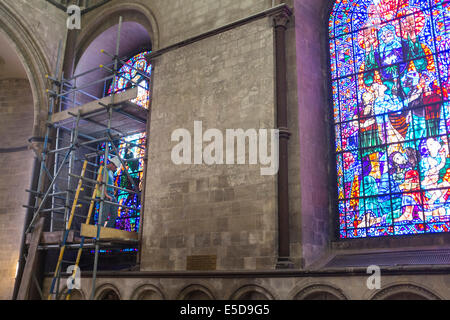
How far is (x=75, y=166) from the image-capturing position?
11.6 m

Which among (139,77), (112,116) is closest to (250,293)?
(112,116)

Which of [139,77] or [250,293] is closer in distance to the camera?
[250,293]

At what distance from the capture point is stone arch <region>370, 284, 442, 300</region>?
220 inches

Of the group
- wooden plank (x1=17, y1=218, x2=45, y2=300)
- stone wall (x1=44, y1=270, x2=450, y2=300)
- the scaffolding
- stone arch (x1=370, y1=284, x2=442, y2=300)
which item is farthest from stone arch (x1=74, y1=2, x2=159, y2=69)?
stone arch (x1=370, y1=284, x2=442, y2=300)

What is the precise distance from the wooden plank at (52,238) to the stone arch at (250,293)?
11.9 ft

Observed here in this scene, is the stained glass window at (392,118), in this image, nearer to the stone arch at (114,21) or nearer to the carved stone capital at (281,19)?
the carved stone capital at (281,19)

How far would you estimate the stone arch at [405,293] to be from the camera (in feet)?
18.3

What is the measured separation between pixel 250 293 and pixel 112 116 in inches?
199

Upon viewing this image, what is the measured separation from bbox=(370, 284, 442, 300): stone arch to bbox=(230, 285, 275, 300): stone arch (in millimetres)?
1671

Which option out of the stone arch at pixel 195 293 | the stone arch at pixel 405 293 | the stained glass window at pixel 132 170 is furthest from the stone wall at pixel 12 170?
the stone arch at pixel 405 293

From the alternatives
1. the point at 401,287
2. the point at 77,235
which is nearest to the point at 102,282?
the point at 77,235

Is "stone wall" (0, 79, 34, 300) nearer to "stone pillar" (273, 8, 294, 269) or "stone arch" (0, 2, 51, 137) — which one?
"stone arch" (0, 2, 51, 137)

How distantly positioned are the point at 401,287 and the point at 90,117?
7.21m

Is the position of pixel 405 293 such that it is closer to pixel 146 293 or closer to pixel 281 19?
pixel 146 293
